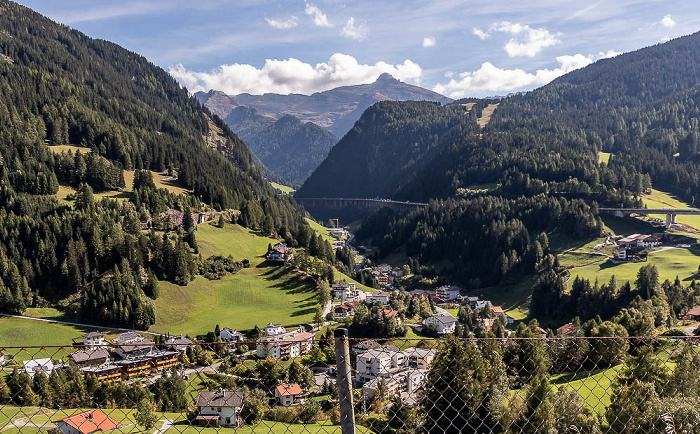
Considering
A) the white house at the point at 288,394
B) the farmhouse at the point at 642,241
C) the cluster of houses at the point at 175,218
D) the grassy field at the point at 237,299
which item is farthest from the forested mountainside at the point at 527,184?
the white house at the point at 288,394

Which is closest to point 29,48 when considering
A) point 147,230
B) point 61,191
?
point 61,191

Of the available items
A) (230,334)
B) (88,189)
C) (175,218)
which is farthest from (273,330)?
(88,189)

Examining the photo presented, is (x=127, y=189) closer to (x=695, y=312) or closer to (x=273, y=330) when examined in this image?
(x=273, y=330)

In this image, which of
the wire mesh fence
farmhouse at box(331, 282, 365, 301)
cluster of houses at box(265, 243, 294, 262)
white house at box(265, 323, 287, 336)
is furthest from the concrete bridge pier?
white house at box(265, 323, 287, 336)

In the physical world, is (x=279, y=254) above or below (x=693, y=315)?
above

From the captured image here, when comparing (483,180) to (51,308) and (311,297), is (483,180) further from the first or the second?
(51,308)

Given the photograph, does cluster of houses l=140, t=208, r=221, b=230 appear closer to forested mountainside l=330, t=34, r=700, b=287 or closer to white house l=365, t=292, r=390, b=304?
white house l=365, t=292, r=390, b=304
